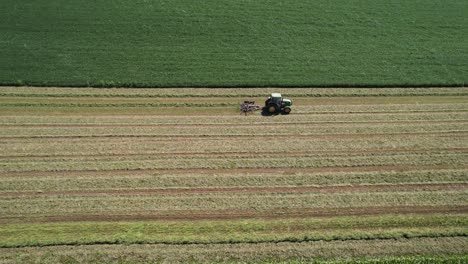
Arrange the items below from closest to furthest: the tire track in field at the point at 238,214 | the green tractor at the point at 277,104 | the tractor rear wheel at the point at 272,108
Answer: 1. the tire track in field at the point at 238,214
2. the green tractor at the point at 277,104
3. the tractor rear wheel at the point at 272,108

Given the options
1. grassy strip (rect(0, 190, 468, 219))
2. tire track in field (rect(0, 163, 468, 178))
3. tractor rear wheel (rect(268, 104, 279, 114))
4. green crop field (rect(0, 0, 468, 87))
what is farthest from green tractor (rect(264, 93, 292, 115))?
grassy strip (rect(0, 190, 468, 219))

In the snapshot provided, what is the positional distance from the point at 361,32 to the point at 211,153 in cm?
1960

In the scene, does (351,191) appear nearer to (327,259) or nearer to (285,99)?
(327,259)

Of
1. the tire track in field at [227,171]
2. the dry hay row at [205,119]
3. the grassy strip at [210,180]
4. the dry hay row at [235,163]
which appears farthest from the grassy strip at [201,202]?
the dry hay row at [205,119]

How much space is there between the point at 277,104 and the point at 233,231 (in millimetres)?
10775

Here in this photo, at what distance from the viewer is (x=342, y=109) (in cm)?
2897

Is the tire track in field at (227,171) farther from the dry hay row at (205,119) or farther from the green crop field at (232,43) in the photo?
the green crop field at (232,43)

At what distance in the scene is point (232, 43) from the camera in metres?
34.9

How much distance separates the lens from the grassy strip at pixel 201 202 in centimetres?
2023

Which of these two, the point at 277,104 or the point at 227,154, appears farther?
the point at 277,104

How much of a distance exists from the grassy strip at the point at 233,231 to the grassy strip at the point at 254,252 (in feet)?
0.88

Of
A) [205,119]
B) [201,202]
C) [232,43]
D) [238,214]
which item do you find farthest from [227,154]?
[232,43]

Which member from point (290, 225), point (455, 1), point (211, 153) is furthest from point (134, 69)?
point (455, 1)

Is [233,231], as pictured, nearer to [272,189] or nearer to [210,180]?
[272,189]
